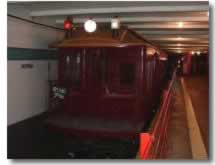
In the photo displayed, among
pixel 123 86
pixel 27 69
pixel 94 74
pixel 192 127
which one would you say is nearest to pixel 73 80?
pixel 94 74

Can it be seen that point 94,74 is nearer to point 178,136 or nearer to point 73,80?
point 73,80

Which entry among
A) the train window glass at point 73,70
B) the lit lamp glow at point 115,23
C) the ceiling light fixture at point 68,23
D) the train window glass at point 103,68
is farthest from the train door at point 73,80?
the lit lamp glow at point 115,23

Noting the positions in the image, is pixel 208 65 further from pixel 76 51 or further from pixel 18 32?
pixel 76 51

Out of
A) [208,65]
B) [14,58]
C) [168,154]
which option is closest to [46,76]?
[14,58]

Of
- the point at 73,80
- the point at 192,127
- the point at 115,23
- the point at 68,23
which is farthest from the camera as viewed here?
the point at 73,80

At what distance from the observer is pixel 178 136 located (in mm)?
5328

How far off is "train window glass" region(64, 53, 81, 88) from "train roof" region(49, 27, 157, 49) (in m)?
0.51

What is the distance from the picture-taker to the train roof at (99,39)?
199 inches

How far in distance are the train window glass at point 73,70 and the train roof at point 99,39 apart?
20.1 inches

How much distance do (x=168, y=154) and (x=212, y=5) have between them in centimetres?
174

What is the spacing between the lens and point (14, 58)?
4.06 m

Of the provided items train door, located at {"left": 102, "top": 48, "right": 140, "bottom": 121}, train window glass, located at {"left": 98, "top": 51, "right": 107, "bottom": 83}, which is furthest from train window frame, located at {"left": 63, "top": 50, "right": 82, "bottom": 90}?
train door, located at {"left": 102, "top": 48, "right": 140, "bottom": 121}

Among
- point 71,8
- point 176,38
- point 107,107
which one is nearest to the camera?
point 71,8

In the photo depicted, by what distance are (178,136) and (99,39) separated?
193 cm
